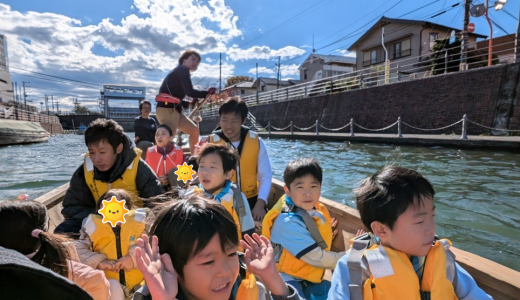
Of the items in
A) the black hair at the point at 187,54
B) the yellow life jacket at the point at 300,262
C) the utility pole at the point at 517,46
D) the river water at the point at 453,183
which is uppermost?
→ the utility pole at the point at 517,46

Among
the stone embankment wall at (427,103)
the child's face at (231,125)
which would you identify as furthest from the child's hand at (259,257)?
the stone embankment wall at (427,103)

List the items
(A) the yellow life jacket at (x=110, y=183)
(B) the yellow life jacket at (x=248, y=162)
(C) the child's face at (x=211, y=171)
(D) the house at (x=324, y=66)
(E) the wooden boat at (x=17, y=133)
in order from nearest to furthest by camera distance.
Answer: (C) the child's face at (x=211, y=171)
(A) the yellow life jacket at (x=110, y=183)
(B) the yellow life jacket at (x=248, y=162)
(E) the wooden boat at (x=17, y=133)
(D) the house at (x=324, y=66)

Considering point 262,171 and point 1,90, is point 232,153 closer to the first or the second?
point 262,171

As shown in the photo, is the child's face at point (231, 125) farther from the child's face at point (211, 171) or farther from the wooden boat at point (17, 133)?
the wooden boat at point (17, 133)

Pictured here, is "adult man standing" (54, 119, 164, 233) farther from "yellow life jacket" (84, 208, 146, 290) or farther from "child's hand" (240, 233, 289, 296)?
"child's hand" (240, 233, 289, 296)

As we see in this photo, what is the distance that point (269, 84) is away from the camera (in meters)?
46.2

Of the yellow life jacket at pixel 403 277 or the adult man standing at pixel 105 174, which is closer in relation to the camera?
the yellow life jacket at pixel 403 277

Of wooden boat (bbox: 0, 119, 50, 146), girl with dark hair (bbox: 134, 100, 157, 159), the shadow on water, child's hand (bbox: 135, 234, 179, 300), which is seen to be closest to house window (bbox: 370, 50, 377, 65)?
the shadow on water

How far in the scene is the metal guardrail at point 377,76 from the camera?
1481 centimetres

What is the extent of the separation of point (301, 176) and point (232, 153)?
57cm

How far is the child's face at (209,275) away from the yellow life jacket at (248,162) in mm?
1806

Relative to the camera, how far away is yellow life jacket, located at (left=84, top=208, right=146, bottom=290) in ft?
5.97

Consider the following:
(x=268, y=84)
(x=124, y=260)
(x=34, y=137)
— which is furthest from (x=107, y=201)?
(x=268, y=84)

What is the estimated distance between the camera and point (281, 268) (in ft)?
6.31
